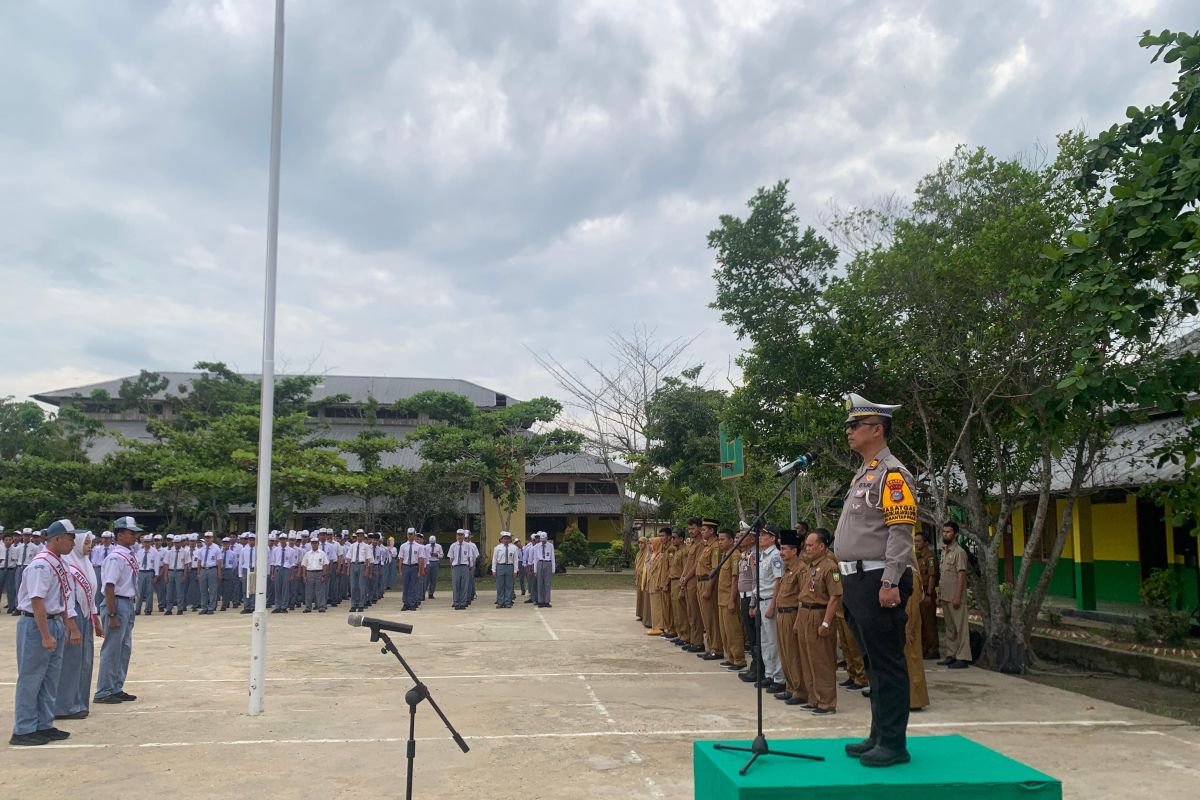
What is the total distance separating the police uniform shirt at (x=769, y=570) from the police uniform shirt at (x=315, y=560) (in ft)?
40.0

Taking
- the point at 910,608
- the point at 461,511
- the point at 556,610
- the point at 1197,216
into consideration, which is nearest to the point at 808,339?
the point at 910,608

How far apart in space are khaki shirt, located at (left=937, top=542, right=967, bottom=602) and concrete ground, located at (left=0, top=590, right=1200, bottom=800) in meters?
0.98

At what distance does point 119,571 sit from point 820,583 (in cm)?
689

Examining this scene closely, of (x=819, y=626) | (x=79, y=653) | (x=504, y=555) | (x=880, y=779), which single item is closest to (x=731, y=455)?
(x=819, y=626)

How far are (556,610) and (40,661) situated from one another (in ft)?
43.8

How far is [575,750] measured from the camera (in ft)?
Result: 22.6

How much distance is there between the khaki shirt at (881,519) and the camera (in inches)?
172

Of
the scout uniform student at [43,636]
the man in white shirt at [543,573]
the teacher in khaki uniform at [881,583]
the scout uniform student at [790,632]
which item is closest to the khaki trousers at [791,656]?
the scout uniform student at [790,632]

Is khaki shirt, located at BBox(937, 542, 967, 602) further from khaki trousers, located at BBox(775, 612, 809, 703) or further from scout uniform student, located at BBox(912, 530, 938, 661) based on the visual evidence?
khaki trousers, located at BBox(775, 612, 809, 703)

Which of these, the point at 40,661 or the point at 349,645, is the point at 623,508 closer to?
the point at 349,645

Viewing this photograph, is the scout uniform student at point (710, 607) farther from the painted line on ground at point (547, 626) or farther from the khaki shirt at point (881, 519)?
the khaki shirt at point (881, 519)

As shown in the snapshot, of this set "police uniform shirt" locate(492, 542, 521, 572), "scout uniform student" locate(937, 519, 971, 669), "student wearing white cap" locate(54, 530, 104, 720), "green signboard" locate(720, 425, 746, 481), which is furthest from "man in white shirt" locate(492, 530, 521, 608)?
"student wearing white cap" locate(54, 530, 104, 720)

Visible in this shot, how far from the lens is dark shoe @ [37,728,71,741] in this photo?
7.21 metres

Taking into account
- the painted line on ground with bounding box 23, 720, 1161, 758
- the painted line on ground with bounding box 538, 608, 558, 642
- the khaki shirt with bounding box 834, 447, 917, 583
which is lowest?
the painted line on ground with bounding box 538, 608, 558, 642
